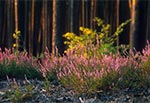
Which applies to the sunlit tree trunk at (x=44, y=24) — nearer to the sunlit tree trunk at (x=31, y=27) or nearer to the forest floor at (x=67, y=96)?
the sunlit tree trunk at (x=31, y=27)

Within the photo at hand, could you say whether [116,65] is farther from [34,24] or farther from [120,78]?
[34,24]

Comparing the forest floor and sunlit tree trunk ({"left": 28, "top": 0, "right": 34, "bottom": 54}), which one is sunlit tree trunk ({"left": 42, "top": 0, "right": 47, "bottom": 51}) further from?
the forest floor

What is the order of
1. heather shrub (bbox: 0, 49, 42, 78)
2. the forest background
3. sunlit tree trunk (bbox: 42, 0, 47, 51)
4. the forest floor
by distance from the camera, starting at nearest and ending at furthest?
the forest floor, heather shrub (bbox: 0, 49, 42, 78), the forest background, sunlit tree trunk (bbox: 42, 0, 47, 51)

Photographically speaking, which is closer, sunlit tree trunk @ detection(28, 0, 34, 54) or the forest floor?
the forest floor

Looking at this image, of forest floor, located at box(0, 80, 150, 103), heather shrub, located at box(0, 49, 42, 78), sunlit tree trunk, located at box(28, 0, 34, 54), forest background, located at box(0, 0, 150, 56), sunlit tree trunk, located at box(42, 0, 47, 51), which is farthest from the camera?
sunlit tree trunk, located at box(42, 0, 47, 51)

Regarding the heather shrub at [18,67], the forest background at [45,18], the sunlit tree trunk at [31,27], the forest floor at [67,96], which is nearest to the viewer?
the forest floor at [67,96]

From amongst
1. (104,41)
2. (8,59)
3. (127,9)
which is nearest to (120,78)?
(8,59)

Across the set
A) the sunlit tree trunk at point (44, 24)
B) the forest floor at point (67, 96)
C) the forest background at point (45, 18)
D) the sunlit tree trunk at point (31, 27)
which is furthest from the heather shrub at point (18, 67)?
the sunlit tree trunk at point (44, 24)

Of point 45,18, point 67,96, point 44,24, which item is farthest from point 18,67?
point 44,24

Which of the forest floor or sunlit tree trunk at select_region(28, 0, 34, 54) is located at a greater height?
the forest floor

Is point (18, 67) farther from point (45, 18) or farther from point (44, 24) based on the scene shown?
point (44, 24)

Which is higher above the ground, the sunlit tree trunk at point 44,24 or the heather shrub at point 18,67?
the heather shrub at point 18,67

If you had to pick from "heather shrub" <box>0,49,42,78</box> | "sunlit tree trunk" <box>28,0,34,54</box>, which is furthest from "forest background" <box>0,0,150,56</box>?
"heather shrub" <box>0,49,42,78</box>

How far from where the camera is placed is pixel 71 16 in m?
30.8
